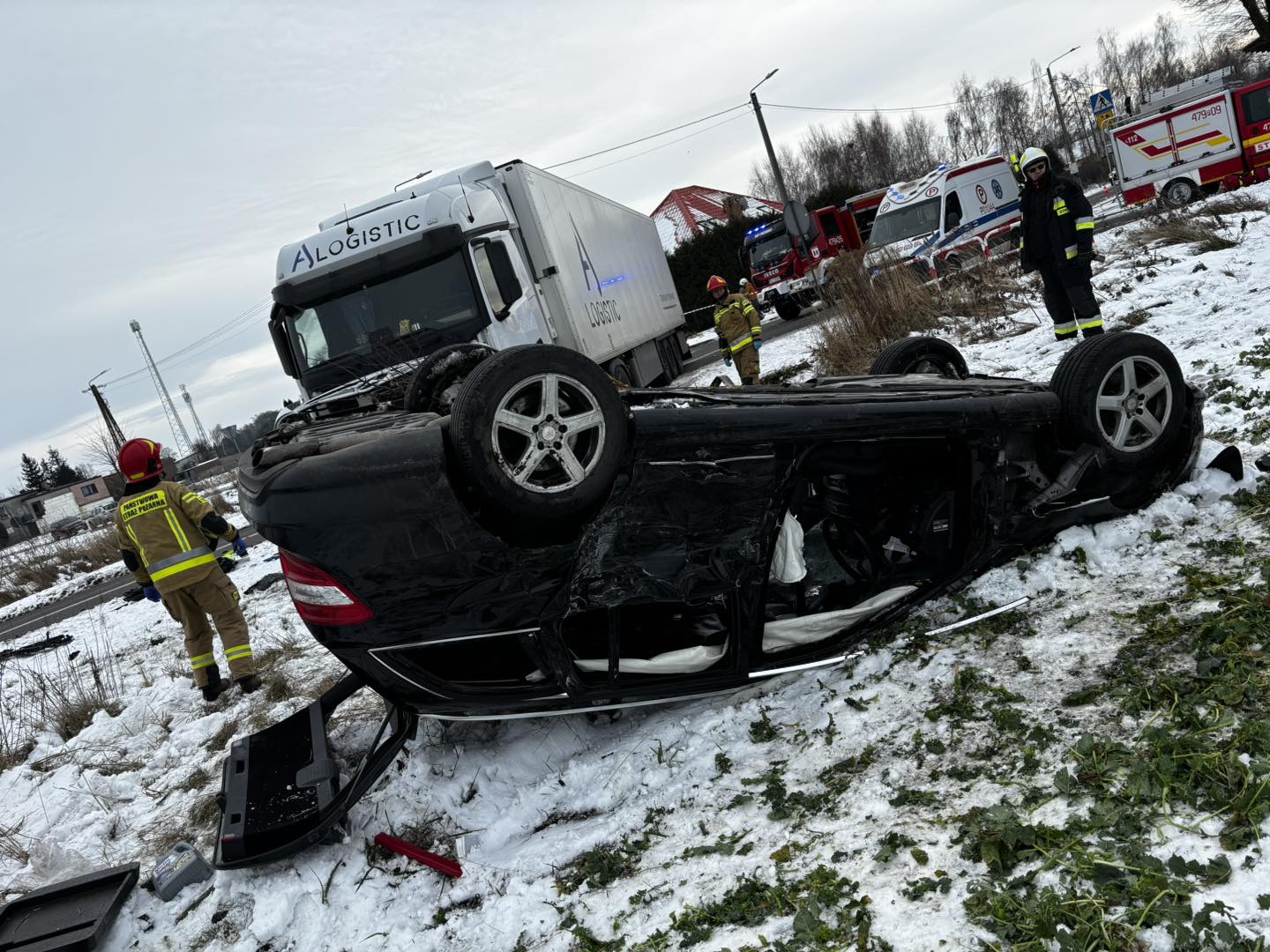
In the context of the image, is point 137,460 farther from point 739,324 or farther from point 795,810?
point 739,324

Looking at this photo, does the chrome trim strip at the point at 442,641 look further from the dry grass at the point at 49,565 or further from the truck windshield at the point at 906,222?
the dry grass at the point at 49,565

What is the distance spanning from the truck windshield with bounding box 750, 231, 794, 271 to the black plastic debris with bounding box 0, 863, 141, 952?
20.0 meters

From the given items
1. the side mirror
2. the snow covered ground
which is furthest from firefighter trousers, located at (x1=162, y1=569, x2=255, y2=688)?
the side mirror

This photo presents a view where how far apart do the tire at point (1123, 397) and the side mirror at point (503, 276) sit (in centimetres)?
558

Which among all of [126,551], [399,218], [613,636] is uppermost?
[399,218]

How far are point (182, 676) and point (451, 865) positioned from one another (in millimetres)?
4121

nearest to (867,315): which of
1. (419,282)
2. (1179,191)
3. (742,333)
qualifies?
(742,333)

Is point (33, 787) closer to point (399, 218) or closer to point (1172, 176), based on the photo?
point (399, 218)

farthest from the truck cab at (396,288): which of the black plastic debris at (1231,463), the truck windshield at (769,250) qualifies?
the truck windshield at (769,250)

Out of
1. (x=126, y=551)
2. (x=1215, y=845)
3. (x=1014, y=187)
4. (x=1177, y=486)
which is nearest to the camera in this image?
(x=1215, y=845)

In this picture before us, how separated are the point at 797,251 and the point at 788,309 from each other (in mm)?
2081

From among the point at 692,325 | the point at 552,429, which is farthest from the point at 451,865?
the point at 692,325

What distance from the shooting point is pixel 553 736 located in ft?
10.9

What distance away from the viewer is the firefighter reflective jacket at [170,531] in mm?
5449
